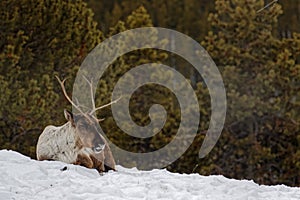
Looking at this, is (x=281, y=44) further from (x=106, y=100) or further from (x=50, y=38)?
(x=50, y=38)

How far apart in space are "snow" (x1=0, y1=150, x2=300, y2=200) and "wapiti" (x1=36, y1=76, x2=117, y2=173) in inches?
14.3

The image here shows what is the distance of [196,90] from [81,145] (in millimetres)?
7721

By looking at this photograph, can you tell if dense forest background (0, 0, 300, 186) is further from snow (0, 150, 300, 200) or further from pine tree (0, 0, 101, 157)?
snow (0, 150, 300, 200)

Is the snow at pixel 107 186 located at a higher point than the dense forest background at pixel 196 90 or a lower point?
lower

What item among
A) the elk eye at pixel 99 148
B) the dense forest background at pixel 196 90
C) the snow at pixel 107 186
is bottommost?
the snow at pixel 107 186

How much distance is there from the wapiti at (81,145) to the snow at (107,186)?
364mm

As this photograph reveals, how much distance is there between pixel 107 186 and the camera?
6.20 metres

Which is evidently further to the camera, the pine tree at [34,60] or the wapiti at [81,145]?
the pine tree at [34,60]

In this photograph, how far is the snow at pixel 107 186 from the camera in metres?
5.82

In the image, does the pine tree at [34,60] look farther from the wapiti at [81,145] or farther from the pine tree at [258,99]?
the wapiti at [81,145]

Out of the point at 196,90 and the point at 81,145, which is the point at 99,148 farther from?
the point at 196,90

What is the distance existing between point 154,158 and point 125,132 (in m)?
1.05

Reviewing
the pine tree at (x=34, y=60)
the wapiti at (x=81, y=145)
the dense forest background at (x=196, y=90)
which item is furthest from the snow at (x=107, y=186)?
the dense forest background at (x=196, y=90)

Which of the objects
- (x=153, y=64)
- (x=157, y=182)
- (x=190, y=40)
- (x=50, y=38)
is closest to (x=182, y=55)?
(x=190, y=40)
